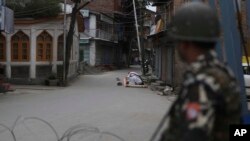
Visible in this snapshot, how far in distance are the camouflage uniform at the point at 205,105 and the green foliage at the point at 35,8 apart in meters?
32.4

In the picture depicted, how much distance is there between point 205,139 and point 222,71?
40cm

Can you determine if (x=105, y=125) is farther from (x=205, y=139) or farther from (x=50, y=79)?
(x=50, y=79)

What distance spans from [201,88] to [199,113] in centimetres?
13

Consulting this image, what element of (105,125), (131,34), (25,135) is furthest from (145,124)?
(131,34)

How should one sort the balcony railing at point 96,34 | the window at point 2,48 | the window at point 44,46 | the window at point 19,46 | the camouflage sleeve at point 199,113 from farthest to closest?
the balcony railing at point 96,34
the window at point 44,46
the window at point 19,46
the window at point 2,48
the camouflage sleeve at point 199,113

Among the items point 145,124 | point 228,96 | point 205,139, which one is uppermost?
point 228,96

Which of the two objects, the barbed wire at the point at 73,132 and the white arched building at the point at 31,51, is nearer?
the barbed wire at the point at 73,132

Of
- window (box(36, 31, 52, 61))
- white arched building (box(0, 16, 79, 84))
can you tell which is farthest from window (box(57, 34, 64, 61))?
window (box(36, 31, 52, 61))

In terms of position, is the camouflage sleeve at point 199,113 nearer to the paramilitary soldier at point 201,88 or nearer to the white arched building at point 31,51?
the paramilitary soldier at point 201,88

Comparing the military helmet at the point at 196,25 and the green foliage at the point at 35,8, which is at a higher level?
the green foliage at the point at 35,8

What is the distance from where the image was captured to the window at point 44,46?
106 feet

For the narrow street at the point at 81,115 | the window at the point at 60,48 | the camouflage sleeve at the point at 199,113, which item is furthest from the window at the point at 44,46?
the camouflage sleeve at the point at 199,113

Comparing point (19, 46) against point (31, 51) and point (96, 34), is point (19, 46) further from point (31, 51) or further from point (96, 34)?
point (96, 34)

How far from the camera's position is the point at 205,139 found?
269 cm
